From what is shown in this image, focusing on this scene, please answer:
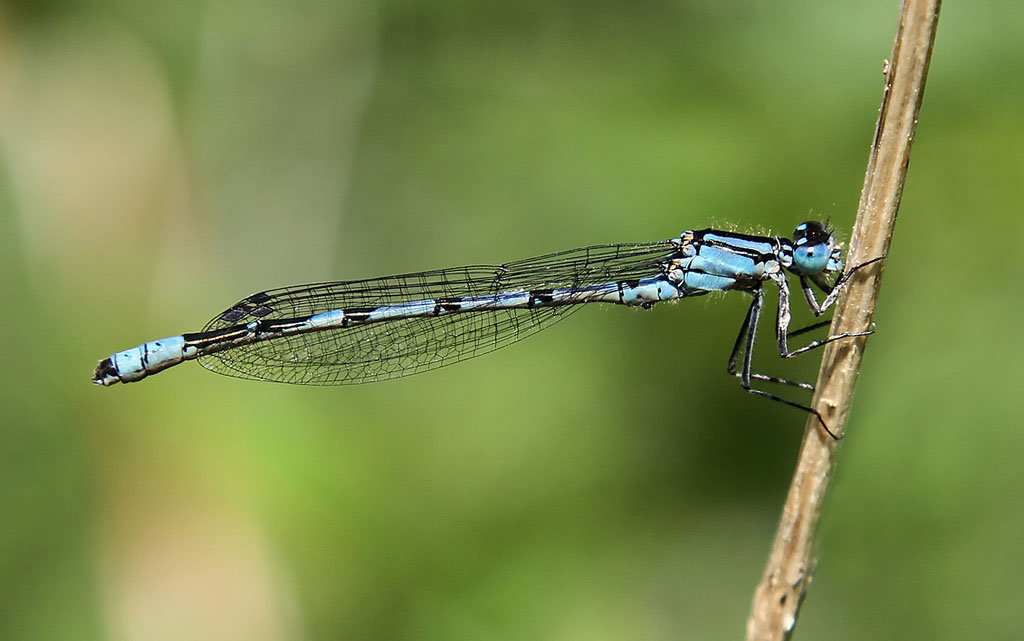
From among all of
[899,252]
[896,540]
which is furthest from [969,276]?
[896,540]

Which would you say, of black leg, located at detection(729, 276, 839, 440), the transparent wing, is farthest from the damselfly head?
the transparent wing

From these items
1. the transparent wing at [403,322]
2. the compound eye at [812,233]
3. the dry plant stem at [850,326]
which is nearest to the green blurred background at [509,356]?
the transparent wing at [403,322]

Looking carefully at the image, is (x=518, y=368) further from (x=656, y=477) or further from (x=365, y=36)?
(x=365, y=36)

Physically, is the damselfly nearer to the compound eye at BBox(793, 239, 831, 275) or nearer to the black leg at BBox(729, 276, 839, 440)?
the black leg at BBox(729, 276, 839, 440)

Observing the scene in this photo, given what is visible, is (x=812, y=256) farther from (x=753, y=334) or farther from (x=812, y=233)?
(x=753, y=334)

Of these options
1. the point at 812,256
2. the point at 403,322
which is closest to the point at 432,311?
the point at 403,322

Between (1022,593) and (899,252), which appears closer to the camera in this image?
(1022,593)
